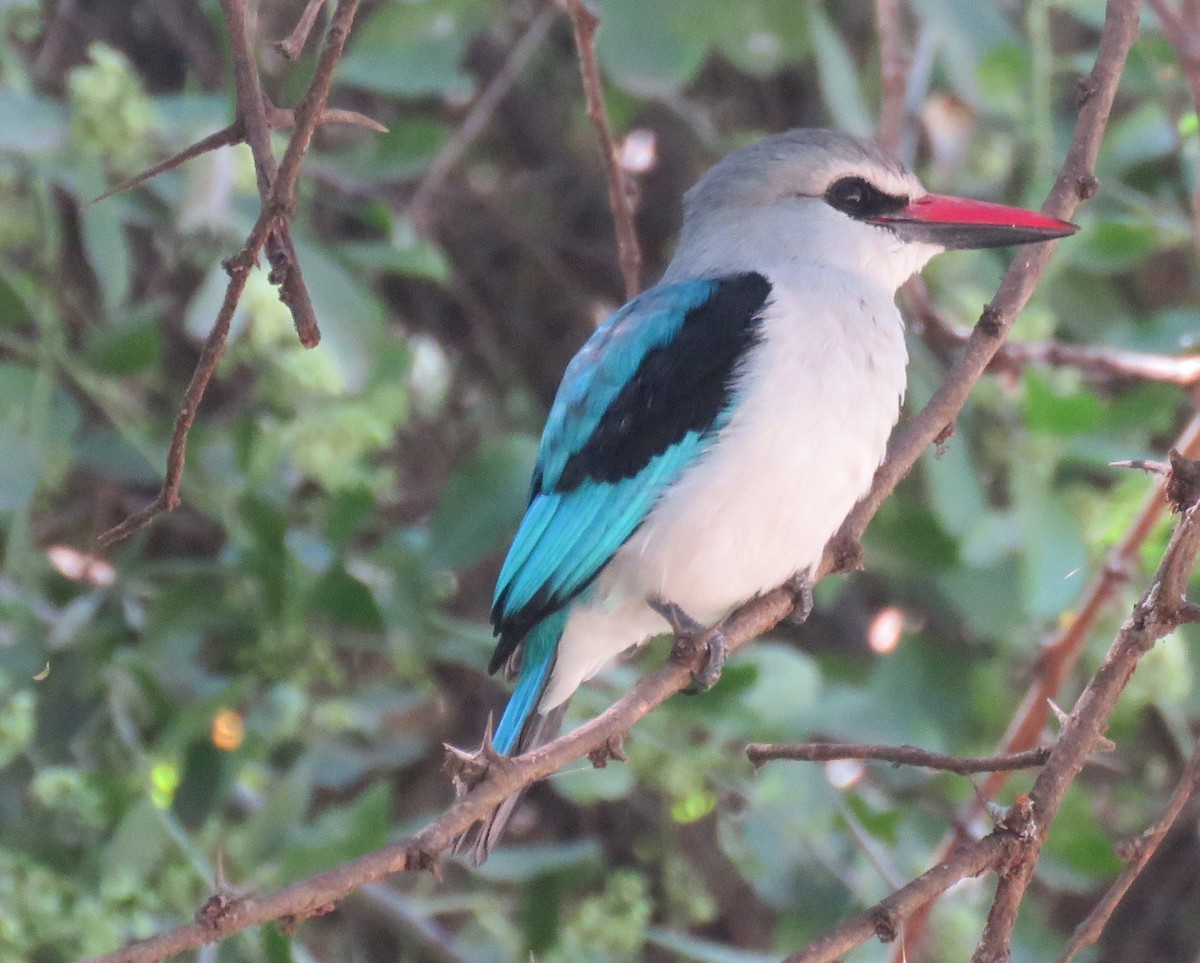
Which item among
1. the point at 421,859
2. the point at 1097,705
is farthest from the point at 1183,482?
the point at 421,859

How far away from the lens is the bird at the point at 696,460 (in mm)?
2465

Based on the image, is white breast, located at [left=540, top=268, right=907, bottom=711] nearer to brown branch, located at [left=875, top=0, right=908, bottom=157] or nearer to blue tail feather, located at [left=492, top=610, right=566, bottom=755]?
blue tail feather, located at [left=492, top=610, right=566, bottom=755]

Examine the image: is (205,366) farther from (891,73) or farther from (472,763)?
(891,73)

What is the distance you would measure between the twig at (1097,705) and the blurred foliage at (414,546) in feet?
2.28

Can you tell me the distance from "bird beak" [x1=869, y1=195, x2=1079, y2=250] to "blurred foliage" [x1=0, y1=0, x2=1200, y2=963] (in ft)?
1.18

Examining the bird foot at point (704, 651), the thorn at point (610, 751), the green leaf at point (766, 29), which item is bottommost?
the thorn at point (610, 751)

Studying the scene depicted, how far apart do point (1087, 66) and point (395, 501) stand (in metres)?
1.84

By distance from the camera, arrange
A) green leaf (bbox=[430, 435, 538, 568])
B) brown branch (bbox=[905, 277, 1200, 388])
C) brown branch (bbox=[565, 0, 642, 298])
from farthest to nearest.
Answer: green leaf (bbox=[430, 435, 538, 568]) < brown branch (bbox=[905, 277, 1200, 388]) < brown branch (bbox=[565, 0, 642, 298])

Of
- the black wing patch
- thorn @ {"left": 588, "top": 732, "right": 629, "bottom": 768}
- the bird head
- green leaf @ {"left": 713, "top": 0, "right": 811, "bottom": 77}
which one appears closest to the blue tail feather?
the black wing patch

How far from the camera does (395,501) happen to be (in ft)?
12.6

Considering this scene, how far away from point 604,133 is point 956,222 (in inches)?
28.6

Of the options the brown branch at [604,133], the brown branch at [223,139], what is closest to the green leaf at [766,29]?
the brown branch at [604,133]

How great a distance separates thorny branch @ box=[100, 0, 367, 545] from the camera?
1.67m

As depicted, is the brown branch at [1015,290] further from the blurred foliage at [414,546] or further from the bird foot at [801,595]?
the blurred foliage at [414,546]
